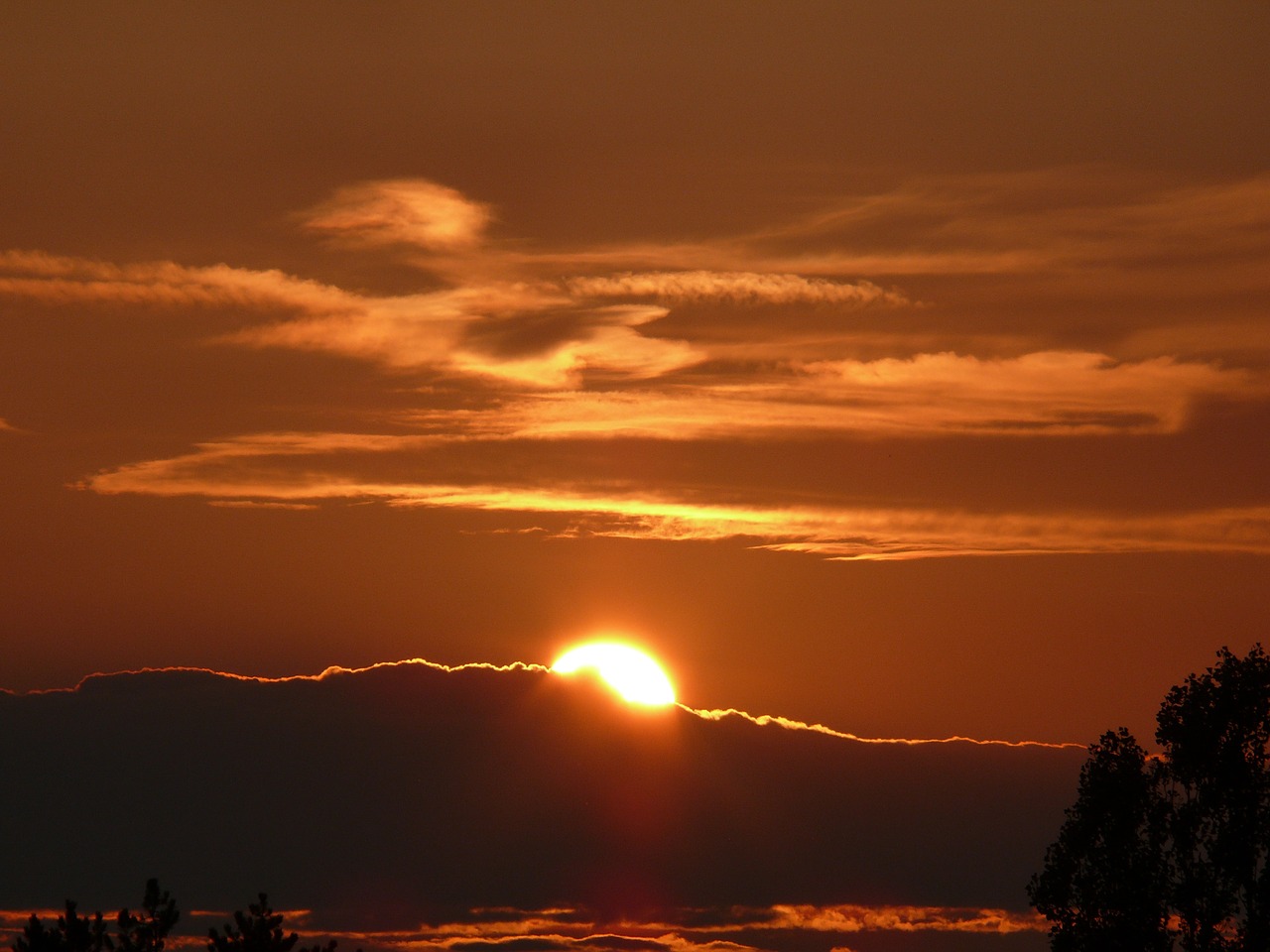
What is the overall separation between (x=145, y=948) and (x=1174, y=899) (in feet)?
214

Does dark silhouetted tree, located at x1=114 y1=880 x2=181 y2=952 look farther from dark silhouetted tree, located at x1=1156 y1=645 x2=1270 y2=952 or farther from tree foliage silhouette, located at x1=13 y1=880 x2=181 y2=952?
dark silhouetted tree, located at x1=1156 y1=645 x2=1270 y2=952

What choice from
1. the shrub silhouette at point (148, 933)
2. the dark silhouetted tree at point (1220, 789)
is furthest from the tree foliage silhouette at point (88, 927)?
the dark silhouetted tree at point (1220, 789)

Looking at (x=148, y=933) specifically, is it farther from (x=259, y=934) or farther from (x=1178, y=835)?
(x=1178, y=835)

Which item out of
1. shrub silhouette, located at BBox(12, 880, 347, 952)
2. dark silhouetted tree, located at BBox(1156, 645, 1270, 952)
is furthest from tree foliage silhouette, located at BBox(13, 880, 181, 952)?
dark silhouetted tree, located at BBox(1156, 645, 1270, 952)

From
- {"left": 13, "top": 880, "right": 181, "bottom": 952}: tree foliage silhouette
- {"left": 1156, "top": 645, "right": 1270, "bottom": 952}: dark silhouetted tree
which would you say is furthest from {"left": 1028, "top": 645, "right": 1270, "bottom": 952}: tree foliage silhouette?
{"left": 13, "top": 880, "right": 181, "bottom": 952}: tree foliage silhouette

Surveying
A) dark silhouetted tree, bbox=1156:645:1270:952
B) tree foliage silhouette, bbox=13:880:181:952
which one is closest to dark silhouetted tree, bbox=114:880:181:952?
tree foliage silhouette, bbox=13:880:181:952

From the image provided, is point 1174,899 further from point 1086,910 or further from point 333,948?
point 333,948

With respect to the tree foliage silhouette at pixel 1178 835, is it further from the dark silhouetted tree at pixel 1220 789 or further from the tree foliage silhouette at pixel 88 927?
the tree foliage silhouette at pixel 88 927

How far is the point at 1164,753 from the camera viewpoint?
10400 cm

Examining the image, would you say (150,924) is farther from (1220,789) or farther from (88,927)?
(1220,789)

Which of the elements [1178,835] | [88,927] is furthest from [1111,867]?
[88,927]

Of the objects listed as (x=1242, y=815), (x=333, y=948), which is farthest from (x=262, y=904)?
(x=1242, y=815)

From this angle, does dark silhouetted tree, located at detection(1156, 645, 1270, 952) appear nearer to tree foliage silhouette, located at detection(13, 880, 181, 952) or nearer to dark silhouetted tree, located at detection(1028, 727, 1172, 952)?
dark silhouetted tree, located at detection(1028, 727, 1172, 952)

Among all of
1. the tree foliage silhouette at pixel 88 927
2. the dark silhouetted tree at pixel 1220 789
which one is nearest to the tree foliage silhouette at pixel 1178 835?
the dark silhouetted tree at pixel 1220 789
